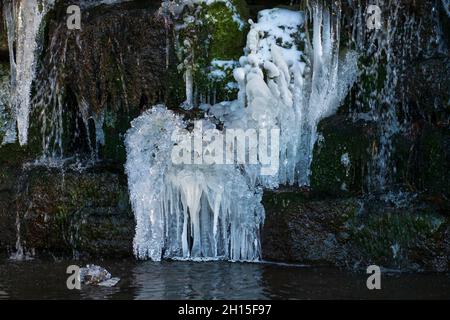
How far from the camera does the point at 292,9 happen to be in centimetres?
915

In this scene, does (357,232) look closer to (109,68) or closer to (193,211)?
(193,211)

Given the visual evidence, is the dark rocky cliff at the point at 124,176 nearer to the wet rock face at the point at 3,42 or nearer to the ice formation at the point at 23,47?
the wet rock face at the point at 3,42

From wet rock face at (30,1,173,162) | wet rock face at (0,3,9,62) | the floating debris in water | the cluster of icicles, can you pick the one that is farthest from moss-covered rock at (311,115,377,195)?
wet rock face at (0,3,9,62)

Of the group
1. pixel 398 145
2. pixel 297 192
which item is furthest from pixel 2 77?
pixel 398 145

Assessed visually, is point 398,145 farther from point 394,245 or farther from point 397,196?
point 394,245

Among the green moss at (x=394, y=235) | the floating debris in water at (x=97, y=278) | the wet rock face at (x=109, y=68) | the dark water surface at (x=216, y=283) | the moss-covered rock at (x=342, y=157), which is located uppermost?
the wet rock face at (x=109, y=68)

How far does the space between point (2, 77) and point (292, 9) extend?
341cm

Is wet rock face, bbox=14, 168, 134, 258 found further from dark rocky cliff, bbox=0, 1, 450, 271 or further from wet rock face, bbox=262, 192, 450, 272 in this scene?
wet rock face, bbox=262, 192, 450, 272

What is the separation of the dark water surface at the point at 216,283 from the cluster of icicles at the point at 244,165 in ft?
Answer: 1.05

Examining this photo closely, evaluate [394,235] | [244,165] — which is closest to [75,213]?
[244,165]

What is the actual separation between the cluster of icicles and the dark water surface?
0.32 meters

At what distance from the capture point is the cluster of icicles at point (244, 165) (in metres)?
7.80

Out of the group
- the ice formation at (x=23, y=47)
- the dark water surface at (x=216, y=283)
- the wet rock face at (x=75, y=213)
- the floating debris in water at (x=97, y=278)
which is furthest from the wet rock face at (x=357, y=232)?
the ice formation at (x=23, y=47)

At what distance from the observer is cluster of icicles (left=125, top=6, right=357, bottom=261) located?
7.80 meters
